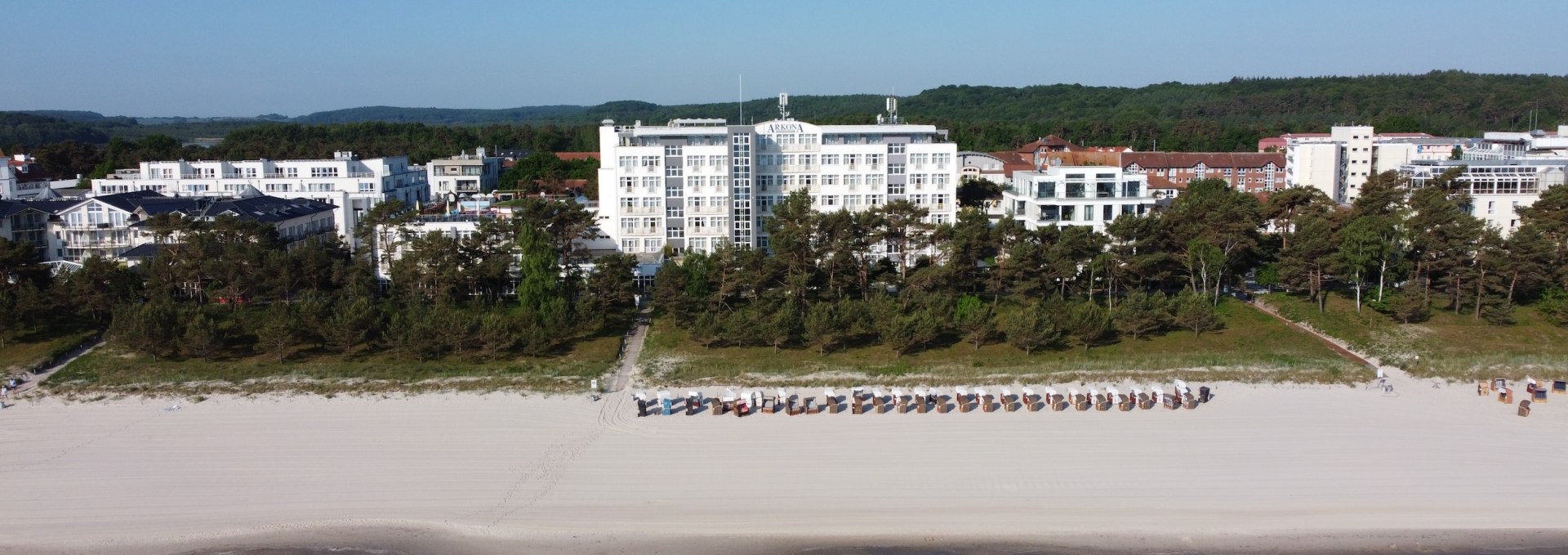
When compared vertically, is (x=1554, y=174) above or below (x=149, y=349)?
above

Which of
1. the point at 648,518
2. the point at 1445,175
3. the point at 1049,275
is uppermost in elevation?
the point at 1445,175

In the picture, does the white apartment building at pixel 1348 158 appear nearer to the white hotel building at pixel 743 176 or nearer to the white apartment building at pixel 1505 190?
the white apartment building at pixel 1505 190

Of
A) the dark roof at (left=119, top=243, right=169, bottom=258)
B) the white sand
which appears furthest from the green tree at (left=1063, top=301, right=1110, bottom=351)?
the dark roof at (left=119, top=243, right=169, bottom=258)

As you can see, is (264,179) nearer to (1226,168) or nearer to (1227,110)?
(1226,168)

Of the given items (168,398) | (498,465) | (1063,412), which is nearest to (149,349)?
(168,398)

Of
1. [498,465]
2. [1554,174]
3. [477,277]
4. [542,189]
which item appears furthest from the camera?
[542,189]

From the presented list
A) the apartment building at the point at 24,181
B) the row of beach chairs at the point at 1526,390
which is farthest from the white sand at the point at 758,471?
the apartment building at the point at 24,181

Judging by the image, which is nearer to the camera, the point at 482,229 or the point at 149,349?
the point at 149,349

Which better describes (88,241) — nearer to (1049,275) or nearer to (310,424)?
(310,424)
